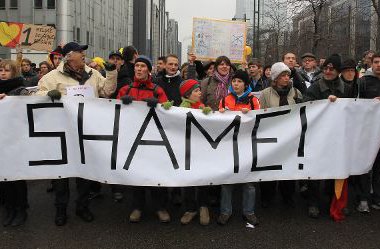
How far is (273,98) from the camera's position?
5.01m

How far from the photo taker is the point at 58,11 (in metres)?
37.5

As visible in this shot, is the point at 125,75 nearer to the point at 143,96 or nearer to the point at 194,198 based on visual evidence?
the point at 143,96

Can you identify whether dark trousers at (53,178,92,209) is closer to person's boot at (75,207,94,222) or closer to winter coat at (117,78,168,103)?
person's boot at (75,207,94,222)

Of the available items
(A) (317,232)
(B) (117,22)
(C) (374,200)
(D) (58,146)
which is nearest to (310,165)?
(A) (317,232)

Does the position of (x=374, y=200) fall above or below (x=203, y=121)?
below

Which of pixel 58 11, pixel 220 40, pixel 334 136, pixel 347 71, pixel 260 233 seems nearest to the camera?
pixel 260 233

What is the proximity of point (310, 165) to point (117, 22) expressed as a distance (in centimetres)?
5804

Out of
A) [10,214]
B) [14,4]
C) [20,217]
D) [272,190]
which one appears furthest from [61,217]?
[14,4]

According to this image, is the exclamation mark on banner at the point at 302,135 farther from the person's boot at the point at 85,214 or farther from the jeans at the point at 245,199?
the person's boot at the point at 85,214

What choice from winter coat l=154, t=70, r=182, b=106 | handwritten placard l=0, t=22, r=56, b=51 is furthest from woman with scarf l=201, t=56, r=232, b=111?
handwritten placard l=0, t=22, r=56, b=51

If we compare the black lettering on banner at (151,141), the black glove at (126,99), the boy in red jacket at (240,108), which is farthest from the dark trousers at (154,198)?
the black glove at (126,99)

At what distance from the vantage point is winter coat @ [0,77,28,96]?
15.6 feet

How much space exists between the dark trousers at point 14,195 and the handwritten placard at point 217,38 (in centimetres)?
408

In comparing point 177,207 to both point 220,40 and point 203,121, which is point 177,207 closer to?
point 203,121
